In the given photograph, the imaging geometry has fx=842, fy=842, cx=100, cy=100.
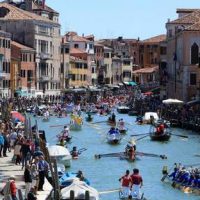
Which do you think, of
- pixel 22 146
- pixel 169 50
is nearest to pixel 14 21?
pixel 169 50

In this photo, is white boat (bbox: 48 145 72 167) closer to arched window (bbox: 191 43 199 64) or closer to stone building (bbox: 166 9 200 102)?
stone building (bbox: 166 9 200 102)

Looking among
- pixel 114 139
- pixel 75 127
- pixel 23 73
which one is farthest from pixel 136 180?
pixel 23 73

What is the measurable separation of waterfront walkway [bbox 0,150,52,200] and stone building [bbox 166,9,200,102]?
44.0m

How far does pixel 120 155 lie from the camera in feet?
131

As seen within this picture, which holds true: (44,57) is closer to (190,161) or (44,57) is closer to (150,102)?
(150,102)

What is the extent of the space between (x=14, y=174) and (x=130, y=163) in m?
11.7

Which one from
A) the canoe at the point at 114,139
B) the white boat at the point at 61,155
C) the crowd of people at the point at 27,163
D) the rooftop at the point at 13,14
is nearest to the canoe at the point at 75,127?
the canoe at the point at 114,139

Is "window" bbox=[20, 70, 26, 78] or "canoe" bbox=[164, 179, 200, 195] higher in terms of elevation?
"window" bbox=[20, 70, 26, 78]

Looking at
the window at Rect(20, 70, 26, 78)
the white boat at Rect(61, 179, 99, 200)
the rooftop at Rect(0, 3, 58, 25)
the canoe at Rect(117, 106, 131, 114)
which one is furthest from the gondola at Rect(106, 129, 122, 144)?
the rooftop at Rect(0, 3, 58, 25)

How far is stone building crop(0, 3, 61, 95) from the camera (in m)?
92.6

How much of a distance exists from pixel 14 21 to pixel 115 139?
151 feet

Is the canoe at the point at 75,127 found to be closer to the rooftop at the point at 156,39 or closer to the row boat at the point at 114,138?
the row boat at the point at 114,138

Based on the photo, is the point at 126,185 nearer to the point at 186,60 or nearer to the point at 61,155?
the point at 61,155

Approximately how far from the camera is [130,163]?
38438mm
